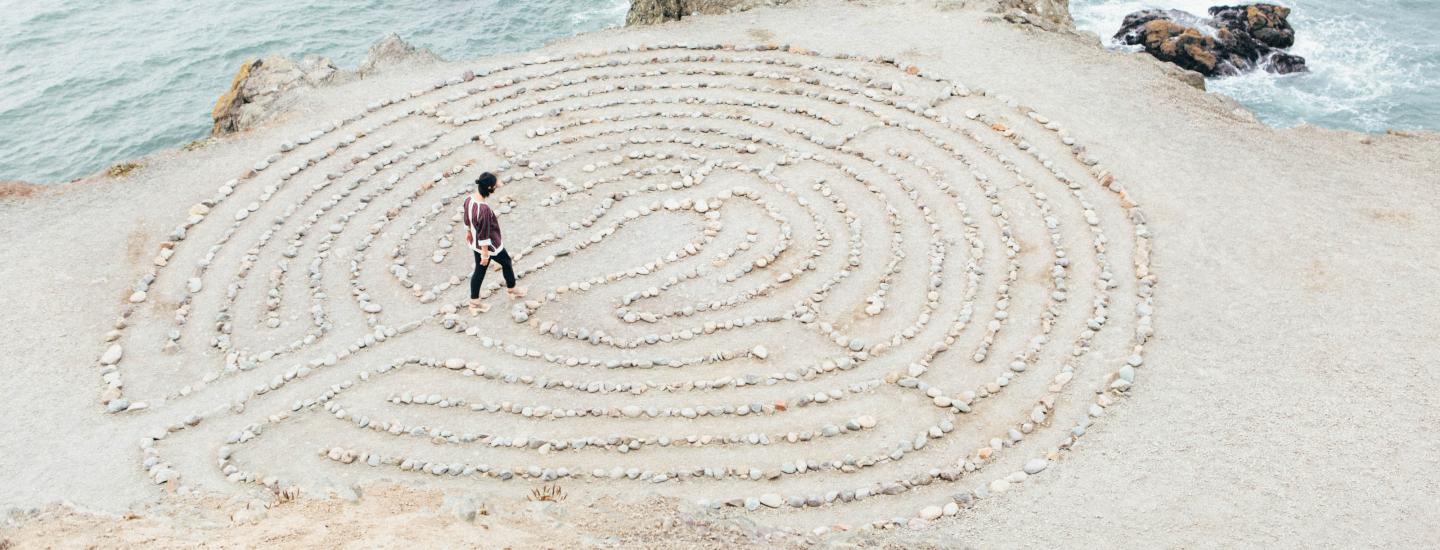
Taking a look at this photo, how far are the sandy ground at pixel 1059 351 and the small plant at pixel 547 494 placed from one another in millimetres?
268

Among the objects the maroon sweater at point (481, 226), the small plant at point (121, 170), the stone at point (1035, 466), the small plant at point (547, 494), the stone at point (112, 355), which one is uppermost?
the maroon sweater at point (481, 226)

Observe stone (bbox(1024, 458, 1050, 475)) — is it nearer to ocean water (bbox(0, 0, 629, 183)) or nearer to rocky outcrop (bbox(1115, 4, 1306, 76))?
rocky outcrop (bbox(1115, 4, 1306, 76))

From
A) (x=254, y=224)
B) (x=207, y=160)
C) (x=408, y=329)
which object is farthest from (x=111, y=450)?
(x=207, y=160)

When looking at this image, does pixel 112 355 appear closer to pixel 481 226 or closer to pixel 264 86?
pixel 481 226

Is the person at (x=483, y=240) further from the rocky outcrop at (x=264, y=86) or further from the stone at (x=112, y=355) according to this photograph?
the rocky outcrop at (x=264, y=86)

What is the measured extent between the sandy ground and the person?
0.42 metres

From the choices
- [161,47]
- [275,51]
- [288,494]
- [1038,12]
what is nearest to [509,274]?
[288,494]

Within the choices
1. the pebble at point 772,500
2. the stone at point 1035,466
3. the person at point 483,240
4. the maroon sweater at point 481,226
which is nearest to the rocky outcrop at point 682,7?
the person at point 483,240

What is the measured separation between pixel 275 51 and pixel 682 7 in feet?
49.9

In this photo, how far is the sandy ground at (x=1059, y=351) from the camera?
10375 mm

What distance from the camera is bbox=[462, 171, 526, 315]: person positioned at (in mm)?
12703

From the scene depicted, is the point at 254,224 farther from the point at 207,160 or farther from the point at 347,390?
the point at 347,390

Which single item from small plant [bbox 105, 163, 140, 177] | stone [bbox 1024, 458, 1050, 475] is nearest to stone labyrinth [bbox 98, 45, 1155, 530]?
stone [bbox 1024, 458, 1050, 475]

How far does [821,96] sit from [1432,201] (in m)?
10.2
